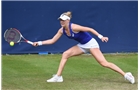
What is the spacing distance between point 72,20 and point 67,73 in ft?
14.4

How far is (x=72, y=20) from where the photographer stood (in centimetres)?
1661

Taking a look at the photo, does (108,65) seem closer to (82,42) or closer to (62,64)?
(82,42)

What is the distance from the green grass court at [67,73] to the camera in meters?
10.5

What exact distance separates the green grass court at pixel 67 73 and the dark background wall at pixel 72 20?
54 cm

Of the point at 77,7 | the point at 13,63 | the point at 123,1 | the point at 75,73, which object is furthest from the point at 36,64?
the point at 123,1

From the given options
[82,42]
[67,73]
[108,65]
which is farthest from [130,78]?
[67,73]

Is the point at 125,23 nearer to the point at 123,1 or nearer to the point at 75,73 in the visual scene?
the point at 123,1

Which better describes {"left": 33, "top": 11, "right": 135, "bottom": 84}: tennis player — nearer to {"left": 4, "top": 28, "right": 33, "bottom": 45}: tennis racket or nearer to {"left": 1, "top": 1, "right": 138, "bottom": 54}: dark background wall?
{"left": 4, "top": 28, "right": 33, "bottom": 45}: tennis racket

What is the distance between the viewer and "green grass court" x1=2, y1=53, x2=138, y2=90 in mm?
10469

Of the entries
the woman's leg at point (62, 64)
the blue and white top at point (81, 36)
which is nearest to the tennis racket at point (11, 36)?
the woman's leg at point (62, 64)

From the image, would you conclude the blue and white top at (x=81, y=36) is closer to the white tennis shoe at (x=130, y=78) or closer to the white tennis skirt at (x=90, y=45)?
the white tennis skirt at (x=90, y=45)

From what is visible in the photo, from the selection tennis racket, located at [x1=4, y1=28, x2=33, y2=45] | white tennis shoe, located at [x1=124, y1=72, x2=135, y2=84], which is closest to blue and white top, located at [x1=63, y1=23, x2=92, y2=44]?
white tennis shoe, located at [x1=124, y1=72, x2=135, y2=84]

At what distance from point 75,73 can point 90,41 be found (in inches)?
68.3

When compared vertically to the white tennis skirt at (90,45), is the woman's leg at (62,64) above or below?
below
